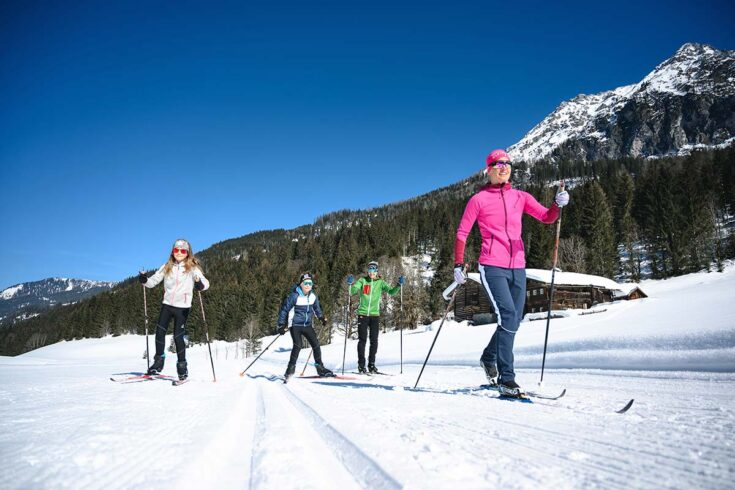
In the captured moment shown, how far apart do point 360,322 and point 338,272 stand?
62.2 m

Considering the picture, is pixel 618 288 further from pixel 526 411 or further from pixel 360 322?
pixel 526 411

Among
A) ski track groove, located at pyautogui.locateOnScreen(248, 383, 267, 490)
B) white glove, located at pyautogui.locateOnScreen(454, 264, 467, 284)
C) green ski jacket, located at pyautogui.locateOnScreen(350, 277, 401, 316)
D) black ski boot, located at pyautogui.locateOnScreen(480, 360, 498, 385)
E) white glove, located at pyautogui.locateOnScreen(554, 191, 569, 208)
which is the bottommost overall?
black ski boot, located at pyautogui.locateOnScreen(480, 360, 498, 385)

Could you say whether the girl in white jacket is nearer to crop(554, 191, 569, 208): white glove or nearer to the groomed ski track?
the groomed ski track

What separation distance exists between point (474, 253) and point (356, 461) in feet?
212

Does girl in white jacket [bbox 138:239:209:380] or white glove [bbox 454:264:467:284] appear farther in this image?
girl in white jacket [bbox 138:239:209:380]

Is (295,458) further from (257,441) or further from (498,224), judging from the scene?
(498,224)

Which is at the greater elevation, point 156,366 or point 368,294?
point 368,294

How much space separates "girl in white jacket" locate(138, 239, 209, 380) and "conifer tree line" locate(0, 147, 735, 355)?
31342mm

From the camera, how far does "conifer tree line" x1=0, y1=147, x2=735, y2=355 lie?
49.5 meters

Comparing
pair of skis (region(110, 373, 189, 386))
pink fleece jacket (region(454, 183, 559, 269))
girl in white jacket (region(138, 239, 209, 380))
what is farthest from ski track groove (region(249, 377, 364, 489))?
girl in white jacket (region(138, 239, 209, 380))

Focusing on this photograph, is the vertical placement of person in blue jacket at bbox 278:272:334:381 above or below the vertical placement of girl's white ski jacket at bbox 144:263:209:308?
below

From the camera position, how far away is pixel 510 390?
3.30 metres

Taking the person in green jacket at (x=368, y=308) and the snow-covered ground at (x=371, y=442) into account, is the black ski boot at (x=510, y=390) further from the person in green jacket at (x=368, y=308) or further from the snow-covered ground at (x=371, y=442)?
the person in green jacket at (x=368, y=308)

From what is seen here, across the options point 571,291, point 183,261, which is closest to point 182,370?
point 183,261
